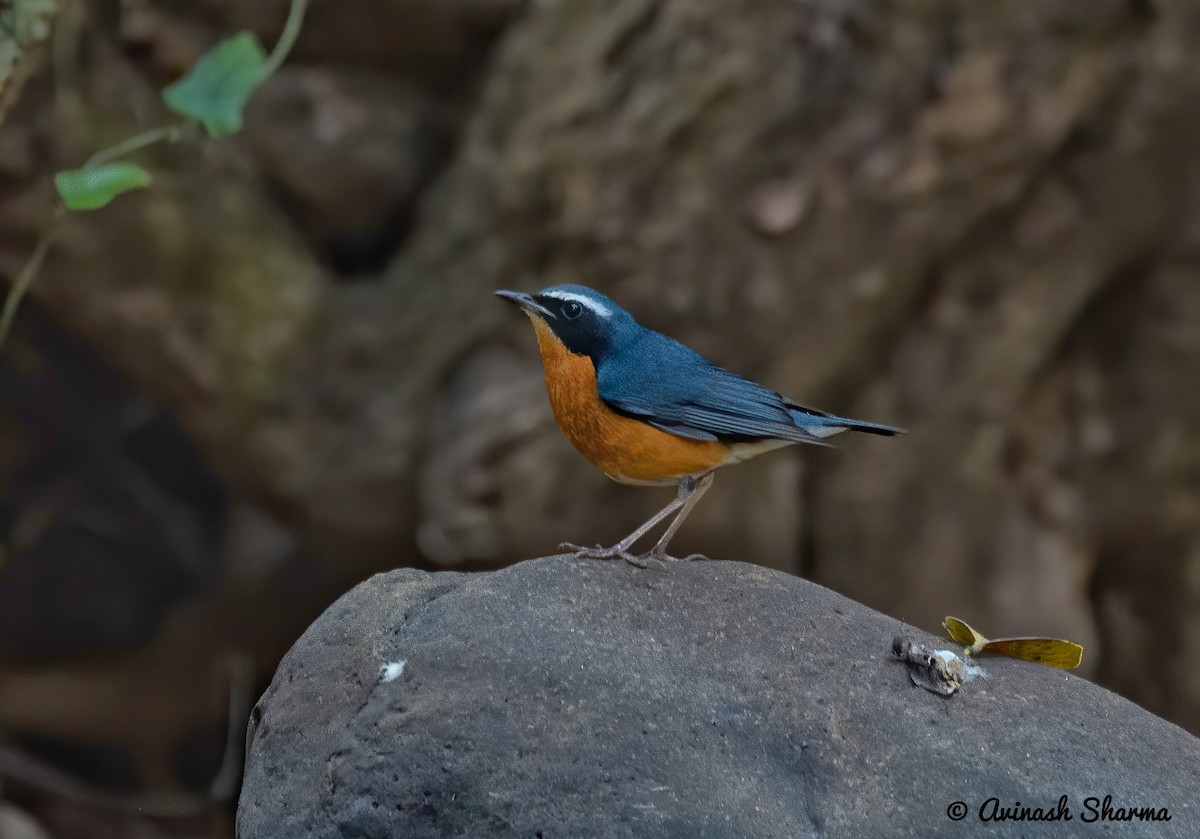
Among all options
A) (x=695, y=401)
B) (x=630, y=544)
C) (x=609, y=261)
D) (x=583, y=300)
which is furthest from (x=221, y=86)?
(x=630, y=544)

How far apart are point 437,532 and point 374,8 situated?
106 inches

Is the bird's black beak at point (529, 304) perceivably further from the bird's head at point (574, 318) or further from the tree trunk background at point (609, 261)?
the tree trunk background at point (609, 261)

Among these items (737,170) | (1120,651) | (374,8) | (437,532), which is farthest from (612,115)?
(1120,651)

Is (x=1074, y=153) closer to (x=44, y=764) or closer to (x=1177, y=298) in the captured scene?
(x=1177, y=298)

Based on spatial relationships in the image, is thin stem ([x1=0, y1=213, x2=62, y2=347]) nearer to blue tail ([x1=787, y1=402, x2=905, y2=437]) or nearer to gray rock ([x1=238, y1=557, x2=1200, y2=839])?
gray rock ([x1=238, y1=557, x2=1200, y2=839])

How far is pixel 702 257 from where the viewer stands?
6.07m

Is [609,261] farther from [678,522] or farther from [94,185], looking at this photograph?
[94,185]

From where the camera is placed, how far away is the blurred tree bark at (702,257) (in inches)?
234

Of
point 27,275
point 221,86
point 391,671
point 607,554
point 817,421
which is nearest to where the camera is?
point 391,671

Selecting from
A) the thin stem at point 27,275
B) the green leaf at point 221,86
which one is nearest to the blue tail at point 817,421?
the green leaf at point 221,86

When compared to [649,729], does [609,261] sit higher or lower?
higher

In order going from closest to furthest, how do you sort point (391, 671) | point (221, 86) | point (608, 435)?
1. point (391, 671)
2. point (608, 435)
3. point (221, 86)

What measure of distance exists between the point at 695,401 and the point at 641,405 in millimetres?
207

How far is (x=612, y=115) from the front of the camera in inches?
234
